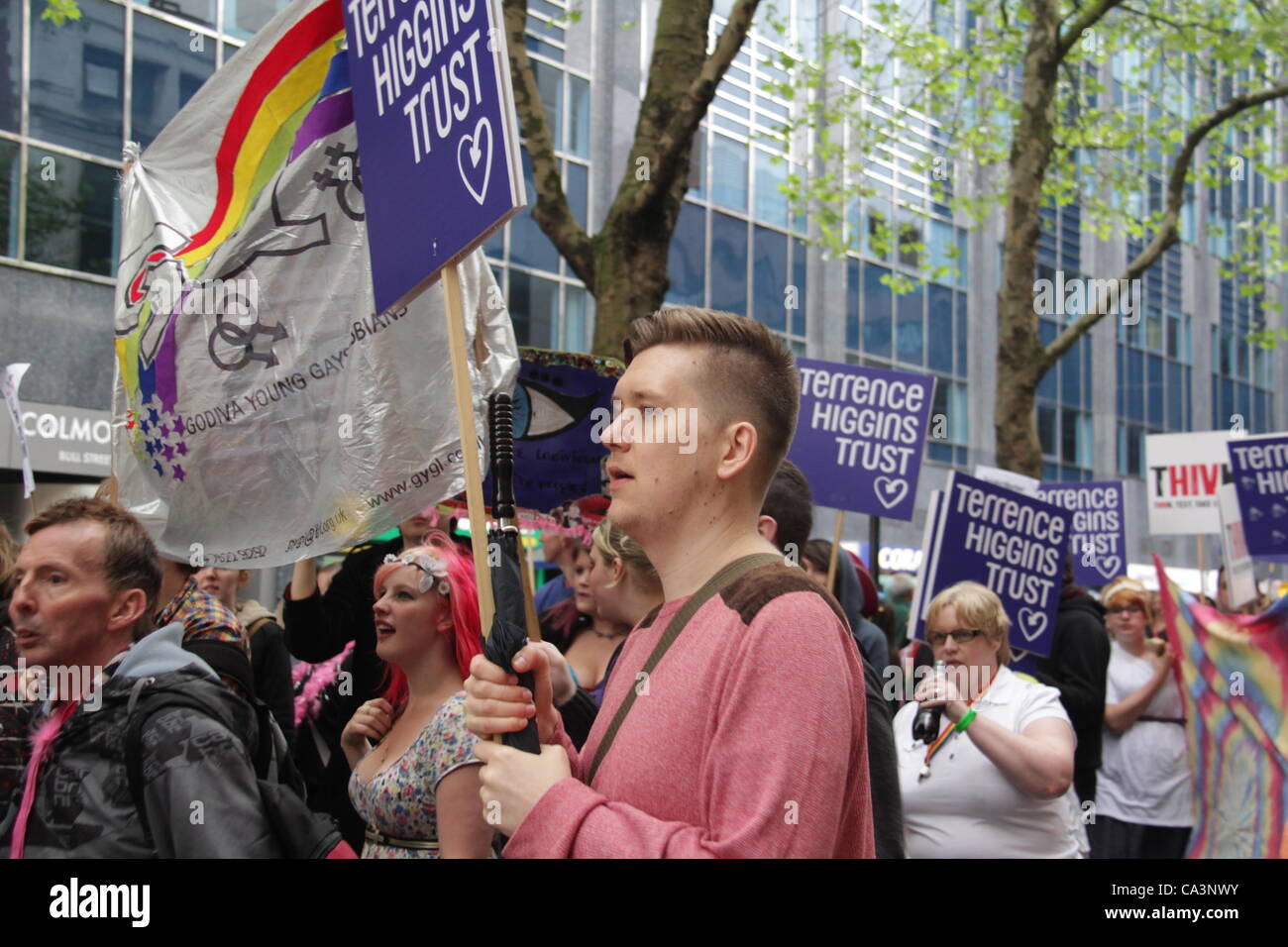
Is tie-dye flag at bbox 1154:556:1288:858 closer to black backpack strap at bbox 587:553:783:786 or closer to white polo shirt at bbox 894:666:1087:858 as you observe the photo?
white polo shirt at bbox 894:666:1087:858

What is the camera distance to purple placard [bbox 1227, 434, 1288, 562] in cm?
841

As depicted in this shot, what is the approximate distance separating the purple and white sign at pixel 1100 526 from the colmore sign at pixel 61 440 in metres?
9.59

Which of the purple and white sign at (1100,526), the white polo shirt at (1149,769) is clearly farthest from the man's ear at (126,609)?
the purple and white sign at (1100,526)

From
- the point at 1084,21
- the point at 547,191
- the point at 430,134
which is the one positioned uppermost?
the point at 1084,21

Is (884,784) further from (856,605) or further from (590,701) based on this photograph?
(856,605)

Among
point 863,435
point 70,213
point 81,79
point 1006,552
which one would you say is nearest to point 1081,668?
point 1006,552

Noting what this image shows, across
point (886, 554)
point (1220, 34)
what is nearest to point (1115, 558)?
point (1220, 34)

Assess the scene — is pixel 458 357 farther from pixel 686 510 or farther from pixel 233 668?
pixel 233 668

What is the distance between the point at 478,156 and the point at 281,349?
64.7 inches

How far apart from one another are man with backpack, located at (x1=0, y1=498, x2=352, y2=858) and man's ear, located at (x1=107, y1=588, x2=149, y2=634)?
0.01 m

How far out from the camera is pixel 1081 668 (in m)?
6.46

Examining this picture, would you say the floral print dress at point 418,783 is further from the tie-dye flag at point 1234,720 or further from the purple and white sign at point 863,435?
the purple and white sign at point 863,435

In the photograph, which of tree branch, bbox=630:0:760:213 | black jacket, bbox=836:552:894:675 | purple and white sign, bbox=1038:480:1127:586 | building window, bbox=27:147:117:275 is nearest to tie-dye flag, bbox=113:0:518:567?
black jacket, bbox=836:552:894:675

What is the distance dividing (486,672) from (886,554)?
24.8 m
